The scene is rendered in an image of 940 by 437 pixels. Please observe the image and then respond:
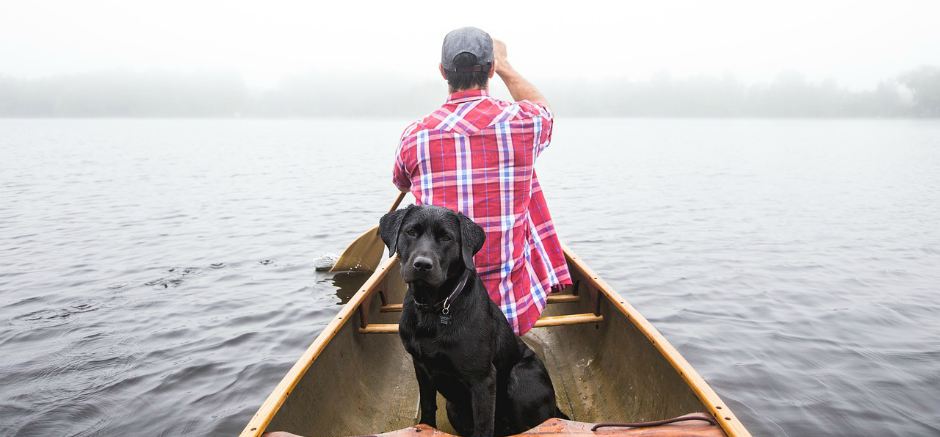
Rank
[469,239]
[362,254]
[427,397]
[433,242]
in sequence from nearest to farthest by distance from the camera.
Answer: [433,242], [469,239], [427,397], [362,254]

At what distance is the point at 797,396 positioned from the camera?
282 inches

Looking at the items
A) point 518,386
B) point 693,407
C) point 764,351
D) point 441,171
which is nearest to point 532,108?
point 441,171

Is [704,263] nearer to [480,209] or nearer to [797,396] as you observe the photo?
[797,396]

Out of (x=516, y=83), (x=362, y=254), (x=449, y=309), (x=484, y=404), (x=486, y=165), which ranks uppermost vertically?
(x=516, y=83)

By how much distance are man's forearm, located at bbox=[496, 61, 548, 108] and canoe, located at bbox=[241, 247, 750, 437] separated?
198cm

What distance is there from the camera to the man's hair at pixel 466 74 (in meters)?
3.81

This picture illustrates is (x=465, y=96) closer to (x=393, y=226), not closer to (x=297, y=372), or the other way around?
(x=393, y=226)

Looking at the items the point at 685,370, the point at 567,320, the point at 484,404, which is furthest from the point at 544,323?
the point at 484,404

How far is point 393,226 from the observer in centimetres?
354

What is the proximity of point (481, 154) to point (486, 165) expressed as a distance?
0.08 metres

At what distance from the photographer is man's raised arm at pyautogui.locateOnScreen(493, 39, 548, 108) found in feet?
14.5

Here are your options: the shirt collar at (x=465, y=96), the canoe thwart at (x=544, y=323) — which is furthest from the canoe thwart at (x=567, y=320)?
the shirt collar at (x=465, y=96)

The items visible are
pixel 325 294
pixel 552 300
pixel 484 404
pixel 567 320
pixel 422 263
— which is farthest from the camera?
pixel 325 294

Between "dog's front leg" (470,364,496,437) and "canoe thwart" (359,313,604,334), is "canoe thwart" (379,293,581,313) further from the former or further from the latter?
"dog's front leg" (470,364,496,437)
